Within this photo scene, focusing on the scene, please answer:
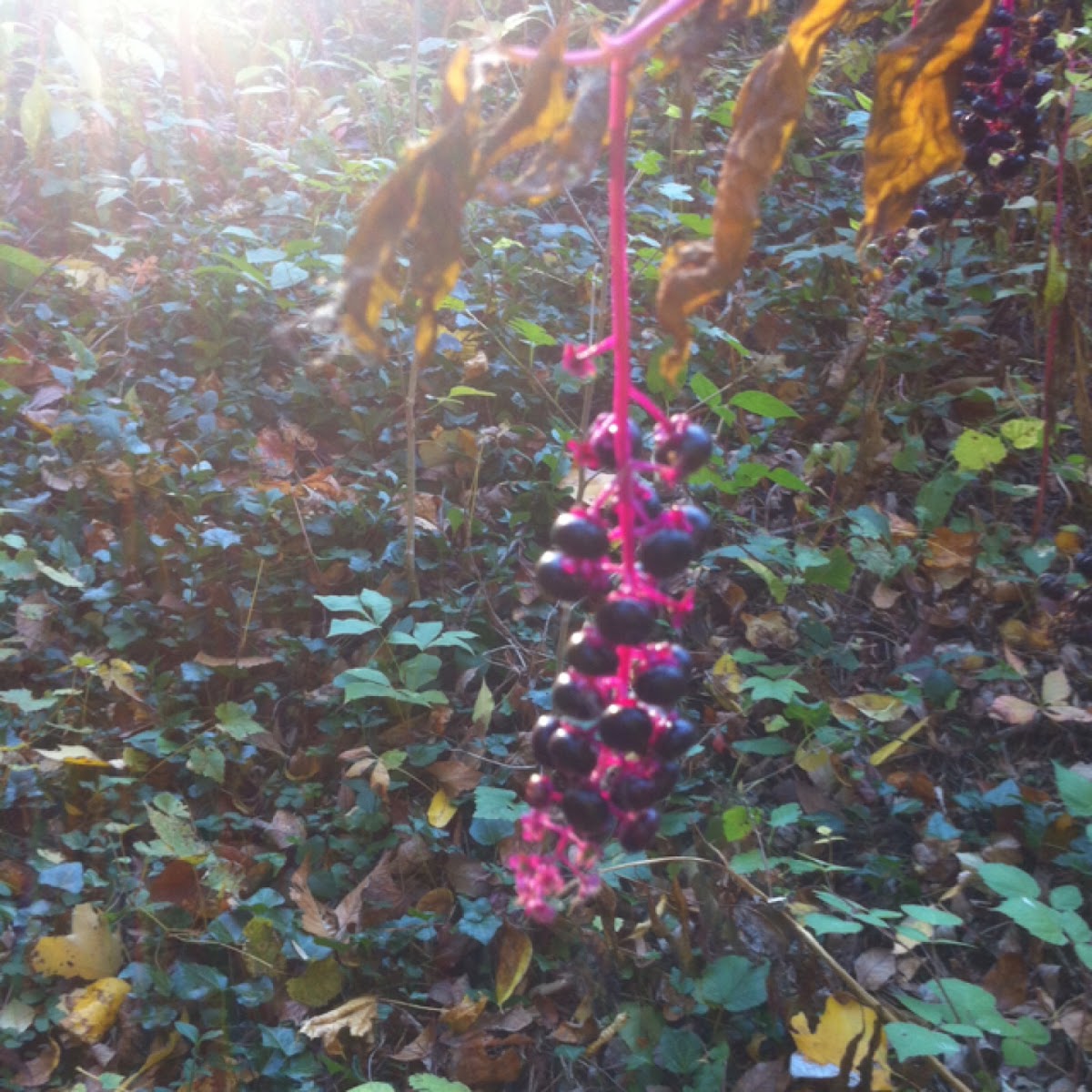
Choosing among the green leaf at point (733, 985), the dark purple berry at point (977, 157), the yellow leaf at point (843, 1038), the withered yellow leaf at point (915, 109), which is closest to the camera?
the withered yellow leaf at point (915, 109)

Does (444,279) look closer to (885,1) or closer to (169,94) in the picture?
(885,1)

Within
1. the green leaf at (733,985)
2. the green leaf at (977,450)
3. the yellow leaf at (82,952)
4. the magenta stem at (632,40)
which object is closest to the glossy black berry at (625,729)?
the magenta stem at (632,40)

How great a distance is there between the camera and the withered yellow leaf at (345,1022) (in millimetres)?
2029

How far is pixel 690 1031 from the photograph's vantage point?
2029 mm

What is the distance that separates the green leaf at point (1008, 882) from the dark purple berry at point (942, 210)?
1545 millimetres

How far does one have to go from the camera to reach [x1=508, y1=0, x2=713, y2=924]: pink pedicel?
2.13 feet

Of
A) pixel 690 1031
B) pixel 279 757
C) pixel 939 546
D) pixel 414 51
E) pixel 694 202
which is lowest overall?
pixel 690 1031

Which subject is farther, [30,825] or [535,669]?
[535,669]

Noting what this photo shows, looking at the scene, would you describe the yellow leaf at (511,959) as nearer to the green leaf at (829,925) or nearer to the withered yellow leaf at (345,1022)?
the withered yellow leaf at (345,1022)

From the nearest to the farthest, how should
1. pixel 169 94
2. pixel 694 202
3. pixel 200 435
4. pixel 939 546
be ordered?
pixel 939 546
pixel 200 435
pixel 694 202
pixel 169 94

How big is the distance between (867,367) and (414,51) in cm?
186

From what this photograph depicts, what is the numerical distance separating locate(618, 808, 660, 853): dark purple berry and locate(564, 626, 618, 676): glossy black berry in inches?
4.8

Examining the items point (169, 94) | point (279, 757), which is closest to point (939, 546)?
point (279, 757)

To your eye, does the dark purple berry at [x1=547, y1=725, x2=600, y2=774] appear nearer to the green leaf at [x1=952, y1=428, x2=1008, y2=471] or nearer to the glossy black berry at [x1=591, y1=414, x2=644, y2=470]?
the glossy black berry at [x1=591, y1=414, x2=644, y2=470]
